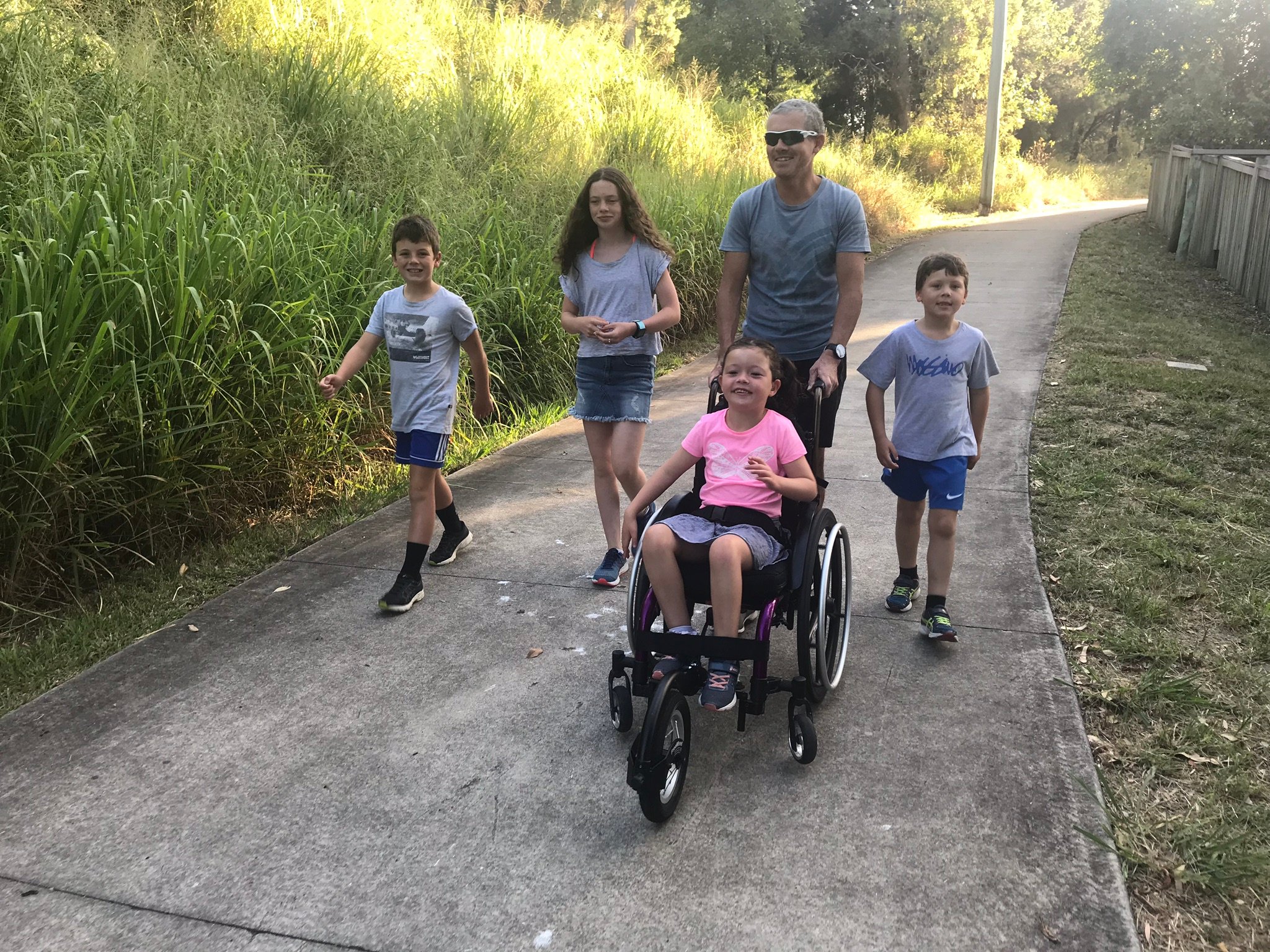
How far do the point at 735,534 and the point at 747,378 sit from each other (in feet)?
1.82

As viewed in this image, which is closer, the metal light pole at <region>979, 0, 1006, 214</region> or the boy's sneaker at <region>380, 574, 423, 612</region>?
the boy's sneaker at <region>380, 574, 423, 612</region>

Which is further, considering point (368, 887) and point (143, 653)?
point (143, 653)

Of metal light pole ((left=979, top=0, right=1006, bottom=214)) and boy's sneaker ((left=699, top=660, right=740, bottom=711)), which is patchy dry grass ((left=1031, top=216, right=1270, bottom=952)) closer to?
boy's sneaker ((left=699, top=660, right=740, bottom=711))

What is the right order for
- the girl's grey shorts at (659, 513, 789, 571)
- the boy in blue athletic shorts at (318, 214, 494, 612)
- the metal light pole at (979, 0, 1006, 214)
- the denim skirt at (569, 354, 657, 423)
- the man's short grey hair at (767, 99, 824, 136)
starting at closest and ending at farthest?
the girl's grey shorts at (659, 513, 789, 571) → the man's short grey hair at (767, 99, 824, 136) → the boy in blue athletic shorts at (318, 214, 494, 612) → the denim skirt at (569, 354, 657, 423) → the metal light pole at (979, 0, 1006, 214)

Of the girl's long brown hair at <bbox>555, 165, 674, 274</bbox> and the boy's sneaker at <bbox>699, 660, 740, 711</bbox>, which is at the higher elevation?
the girl's long brown hair at <bbox>555, 165, 674, 274</bbox>

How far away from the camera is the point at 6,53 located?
6145 millimetres

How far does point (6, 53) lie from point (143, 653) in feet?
13.8

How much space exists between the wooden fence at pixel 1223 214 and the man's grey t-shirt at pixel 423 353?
10637 millimetres

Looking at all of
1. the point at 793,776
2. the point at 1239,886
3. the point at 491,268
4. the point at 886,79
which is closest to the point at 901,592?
the point at 793,776

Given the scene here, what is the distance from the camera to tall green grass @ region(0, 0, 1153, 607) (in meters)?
4.36

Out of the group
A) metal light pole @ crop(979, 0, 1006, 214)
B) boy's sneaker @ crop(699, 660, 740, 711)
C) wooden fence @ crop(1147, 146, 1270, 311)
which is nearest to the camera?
boy's sneaker @ crop(699, 660, 740, 711)

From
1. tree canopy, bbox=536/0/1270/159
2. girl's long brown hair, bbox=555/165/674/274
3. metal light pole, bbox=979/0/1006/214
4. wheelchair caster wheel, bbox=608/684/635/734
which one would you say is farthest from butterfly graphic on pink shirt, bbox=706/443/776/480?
metal light pole, bbox=979/0/1006/214

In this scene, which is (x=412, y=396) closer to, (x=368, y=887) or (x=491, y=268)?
(x=368, y=887)

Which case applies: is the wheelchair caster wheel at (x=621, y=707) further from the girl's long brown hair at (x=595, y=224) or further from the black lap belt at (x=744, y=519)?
the girl's long brown hair at (x=595, y=224)
